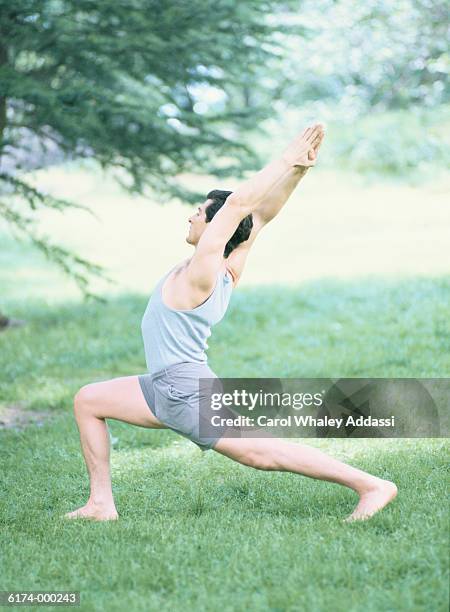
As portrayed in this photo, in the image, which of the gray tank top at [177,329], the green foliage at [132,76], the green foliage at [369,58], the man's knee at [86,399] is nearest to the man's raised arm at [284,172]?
the gray tank top at [177,329]

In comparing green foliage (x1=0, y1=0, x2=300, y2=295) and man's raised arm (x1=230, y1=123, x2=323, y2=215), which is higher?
man's raised arm (x1=230, y1=123, x2=323, y2=215)

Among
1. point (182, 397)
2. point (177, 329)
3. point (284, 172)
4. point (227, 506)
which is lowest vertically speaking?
point (227, 506)

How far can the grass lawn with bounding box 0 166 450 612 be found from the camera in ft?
10.6

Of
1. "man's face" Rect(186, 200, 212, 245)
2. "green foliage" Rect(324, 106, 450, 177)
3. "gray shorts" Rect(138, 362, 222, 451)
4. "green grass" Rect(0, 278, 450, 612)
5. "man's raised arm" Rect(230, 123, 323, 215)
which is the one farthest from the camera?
"green foliage" Rect(324, 106, 450, 177)

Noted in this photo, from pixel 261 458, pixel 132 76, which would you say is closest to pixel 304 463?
pixel 261 458

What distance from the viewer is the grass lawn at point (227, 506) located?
324 centimetres

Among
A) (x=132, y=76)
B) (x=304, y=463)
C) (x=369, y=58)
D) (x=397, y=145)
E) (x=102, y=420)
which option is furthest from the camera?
(x=369, y=58)

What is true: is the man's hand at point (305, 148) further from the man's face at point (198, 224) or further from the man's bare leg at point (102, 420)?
the man's bare leg at point (102, 420)

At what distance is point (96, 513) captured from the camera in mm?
4105

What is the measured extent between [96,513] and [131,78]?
5.01 m

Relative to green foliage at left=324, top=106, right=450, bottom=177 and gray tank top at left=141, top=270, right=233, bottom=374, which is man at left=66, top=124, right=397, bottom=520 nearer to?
gray tank top at left=141, top=270, right=233, bottom=374

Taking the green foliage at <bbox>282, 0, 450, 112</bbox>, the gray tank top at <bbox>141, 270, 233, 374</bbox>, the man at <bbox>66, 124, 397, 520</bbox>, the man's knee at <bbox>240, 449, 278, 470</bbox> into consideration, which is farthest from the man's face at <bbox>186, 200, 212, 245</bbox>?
the green foliage at <bbox>282, 0, 450, 112</bbox>

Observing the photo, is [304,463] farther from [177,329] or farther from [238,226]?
[238,226]

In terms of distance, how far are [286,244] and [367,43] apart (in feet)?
31.5
